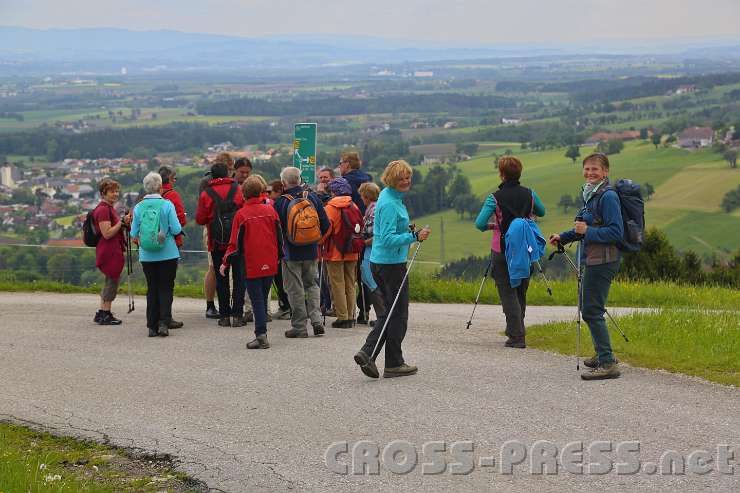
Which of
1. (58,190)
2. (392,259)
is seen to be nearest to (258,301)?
(392,259)

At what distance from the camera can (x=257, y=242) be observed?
11.3 meters

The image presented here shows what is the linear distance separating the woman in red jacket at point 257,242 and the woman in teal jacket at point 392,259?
2.07 m

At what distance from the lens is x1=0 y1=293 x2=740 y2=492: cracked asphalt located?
7.04 metres

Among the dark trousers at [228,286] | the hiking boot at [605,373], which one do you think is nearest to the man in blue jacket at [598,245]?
the hiking boot at [605,373]

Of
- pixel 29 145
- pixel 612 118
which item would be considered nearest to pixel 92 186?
pixel 29 145

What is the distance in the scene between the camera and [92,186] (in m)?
72.4

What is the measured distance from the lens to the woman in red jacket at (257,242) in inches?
443

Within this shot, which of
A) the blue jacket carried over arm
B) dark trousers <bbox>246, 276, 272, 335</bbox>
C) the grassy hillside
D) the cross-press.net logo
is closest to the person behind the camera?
the cross-press.net logo

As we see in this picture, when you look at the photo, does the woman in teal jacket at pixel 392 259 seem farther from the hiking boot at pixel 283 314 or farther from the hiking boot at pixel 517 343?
the hiking boot at pixel 283 314

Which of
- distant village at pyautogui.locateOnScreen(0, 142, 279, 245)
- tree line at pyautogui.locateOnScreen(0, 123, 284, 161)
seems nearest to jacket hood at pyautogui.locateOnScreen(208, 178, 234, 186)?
distant village at pyautogui.locateOnScreen(0, 142, 279, 245)

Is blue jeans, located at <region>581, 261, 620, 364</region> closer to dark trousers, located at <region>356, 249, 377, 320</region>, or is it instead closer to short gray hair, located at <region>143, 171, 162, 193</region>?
dark trousers, located at <region>356, 249, 377, 320</region>

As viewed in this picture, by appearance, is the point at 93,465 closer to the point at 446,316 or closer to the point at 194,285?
the point at 446,316

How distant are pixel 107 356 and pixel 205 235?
2554 mm

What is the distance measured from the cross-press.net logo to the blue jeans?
1916 mm
